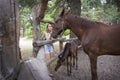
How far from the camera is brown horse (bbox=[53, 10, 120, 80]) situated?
213 inches

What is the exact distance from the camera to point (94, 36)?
5.51 meters

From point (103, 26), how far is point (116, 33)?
39 cm

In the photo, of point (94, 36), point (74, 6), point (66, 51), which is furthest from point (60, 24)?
point (74, 6)

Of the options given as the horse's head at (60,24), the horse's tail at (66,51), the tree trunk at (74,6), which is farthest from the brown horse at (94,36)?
the tree trunk at (74,6)

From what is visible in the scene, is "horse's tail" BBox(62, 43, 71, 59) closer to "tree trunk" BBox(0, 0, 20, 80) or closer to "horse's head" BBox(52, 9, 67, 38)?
"horse's head" BBox(52, 9, 67, 38)

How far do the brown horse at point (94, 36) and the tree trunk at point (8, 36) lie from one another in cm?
310

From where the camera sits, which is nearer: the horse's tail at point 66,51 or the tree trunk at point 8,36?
the tree trunk at point 8,36

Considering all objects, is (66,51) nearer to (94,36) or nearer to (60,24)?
(60,24)

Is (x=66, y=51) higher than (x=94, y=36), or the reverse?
(x=94, y=36)

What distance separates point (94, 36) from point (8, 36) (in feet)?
11.0

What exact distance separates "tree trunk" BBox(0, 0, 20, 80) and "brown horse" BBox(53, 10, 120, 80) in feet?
10.2

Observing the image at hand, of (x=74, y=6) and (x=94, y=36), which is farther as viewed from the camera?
(x=74, y=6)

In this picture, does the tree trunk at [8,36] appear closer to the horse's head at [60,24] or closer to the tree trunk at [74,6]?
the horse's head at [60,24]

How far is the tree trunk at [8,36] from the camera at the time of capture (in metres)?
2.43
